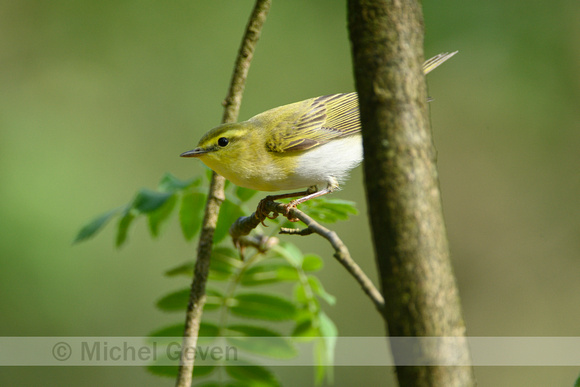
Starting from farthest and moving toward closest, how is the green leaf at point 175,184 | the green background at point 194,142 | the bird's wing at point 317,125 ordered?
the green background at point 194,142
the bird's wing at point 317,125
the green leaf at point 175,184

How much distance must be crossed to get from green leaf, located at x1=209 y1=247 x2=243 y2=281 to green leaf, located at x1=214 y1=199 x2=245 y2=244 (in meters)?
0.17

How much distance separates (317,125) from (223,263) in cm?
193

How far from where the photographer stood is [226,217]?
2729 millimetres

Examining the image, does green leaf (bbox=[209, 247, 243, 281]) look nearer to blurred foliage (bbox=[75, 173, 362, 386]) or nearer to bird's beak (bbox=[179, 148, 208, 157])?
blurred foliage (bbox=[75, 173, 362, 386])

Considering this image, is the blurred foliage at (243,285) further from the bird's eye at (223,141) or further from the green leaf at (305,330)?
the bird's eye at (223,141)

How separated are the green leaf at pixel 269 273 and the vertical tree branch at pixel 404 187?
186 cm

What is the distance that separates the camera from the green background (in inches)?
267

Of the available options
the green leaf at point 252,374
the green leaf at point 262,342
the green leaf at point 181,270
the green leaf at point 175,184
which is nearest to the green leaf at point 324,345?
the green leaf at point 262,342

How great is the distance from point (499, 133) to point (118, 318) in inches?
257

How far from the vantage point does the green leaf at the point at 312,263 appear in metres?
2.74

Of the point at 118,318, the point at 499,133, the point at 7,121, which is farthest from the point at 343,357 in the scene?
the point at 7,121

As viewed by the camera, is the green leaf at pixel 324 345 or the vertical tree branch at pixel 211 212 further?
the green leaf at pixel 324 345

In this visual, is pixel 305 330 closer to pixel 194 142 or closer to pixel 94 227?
pixel 94 227

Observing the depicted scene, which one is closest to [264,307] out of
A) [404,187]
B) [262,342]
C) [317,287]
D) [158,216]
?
[262,342]
